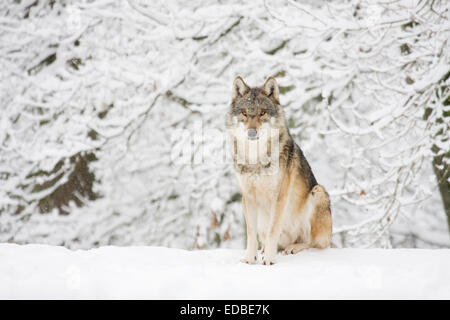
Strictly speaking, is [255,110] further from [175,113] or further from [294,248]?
[175,113]

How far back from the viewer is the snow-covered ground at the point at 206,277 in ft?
7.10

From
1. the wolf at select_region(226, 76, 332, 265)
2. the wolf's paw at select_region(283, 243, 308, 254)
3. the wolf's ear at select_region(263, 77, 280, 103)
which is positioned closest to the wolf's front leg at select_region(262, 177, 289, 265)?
the wolf at select_region(226, 76, 332, 265)

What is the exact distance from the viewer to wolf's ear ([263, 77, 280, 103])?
3.54 meters

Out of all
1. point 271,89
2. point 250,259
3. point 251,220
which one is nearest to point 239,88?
point 271,89

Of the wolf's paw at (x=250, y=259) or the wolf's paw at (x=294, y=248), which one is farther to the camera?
the wolf's paw at (x=294, y=248)

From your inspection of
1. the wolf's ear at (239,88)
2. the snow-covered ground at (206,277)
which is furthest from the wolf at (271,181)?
the snow-covered ground at (206,277)

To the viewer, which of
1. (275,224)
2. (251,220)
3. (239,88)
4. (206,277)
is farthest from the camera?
(239,88)

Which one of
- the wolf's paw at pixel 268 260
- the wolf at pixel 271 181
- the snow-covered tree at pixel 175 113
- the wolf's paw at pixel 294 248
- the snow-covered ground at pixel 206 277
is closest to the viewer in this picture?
the snow-covered ground at pixel 206 277

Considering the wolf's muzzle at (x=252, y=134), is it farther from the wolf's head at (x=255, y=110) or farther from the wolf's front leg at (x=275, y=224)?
the wolf's front leg at (x=275, y=224)

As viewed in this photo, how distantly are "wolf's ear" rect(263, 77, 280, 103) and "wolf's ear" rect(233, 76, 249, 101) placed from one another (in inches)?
6.4

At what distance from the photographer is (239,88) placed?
3561mm

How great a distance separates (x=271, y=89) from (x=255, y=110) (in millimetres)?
345
